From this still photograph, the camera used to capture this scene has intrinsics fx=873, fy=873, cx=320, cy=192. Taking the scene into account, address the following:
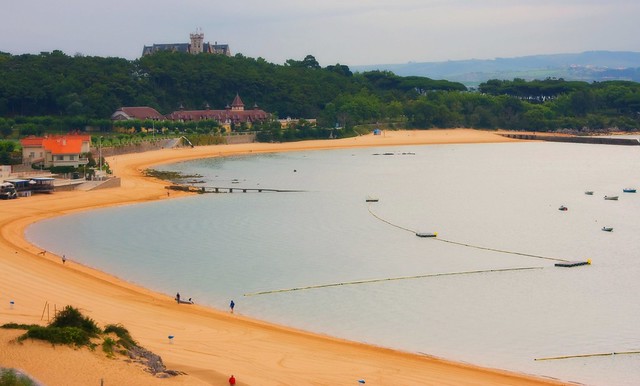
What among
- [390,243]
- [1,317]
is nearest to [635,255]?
[390,243]

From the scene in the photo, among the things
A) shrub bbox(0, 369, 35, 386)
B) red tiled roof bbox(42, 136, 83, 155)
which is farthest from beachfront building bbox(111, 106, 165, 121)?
shrub bbox(0, 369, 35, 386)

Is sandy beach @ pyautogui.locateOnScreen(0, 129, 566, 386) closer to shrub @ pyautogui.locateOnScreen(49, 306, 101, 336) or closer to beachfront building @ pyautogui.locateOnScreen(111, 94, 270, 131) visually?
shrub @ pyautogui.locateOnScreen(49, 306, 101, 336)

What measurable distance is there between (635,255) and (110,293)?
21.2m

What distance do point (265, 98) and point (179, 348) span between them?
274 feet

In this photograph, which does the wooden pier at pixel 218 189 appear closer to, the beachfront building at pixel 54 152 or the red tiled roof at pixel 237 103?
the beachfront building at pixel 54 152

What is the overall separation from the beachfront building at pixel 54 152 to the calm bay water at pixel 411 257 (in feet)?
25.8

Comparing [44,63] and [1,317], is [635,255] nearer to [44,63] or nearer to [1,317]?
[1,317]

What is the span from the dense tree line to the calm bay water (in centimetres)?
2605

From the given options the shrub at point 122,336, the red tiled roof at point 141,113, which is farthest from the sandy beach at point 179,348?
the red tiled roof at point 141,113

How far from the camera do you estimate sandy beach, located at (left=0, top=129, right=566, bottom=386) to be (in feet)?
55.5

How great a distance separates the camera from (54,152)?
2024 inches

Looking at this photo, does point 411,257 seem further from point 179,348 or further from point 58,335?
point 58,335

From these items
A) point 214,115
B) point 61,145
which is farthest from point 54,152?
point 214,115

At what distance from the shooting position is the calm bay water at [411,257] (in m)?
23.9
